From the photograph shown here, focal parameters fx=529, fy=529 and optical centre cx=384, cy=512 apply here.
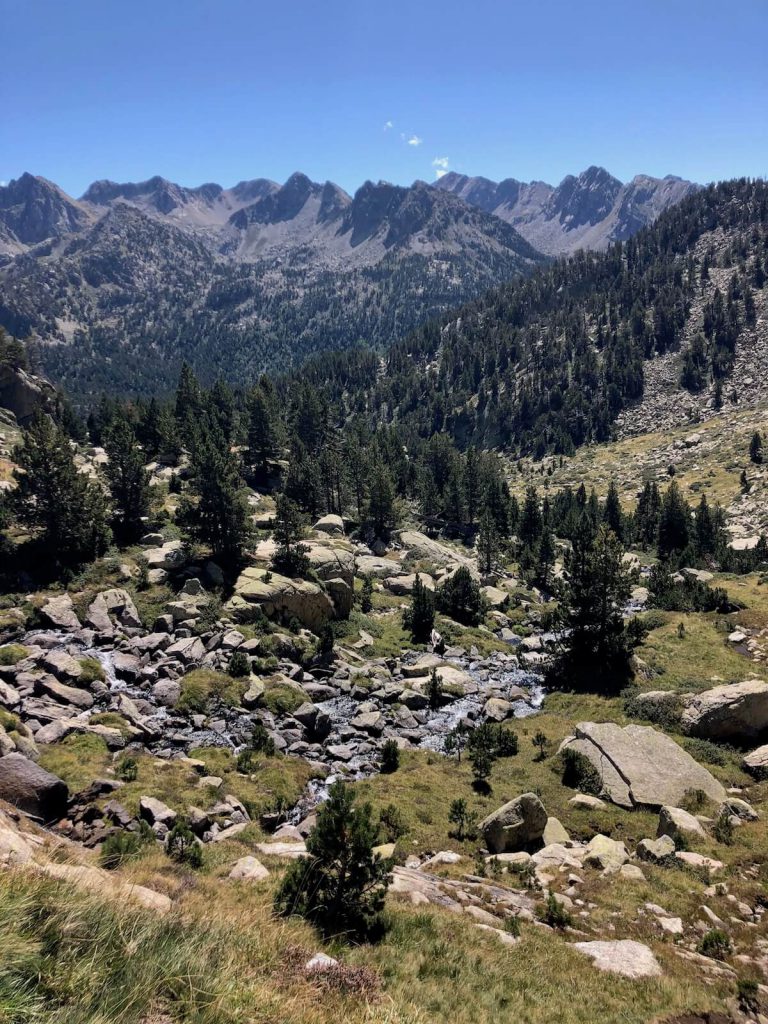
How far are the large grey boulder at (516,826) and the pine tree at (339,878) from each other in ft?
34.5

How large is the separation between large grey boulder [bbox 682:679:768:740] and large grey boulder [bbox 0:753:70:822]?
3518 centimetres

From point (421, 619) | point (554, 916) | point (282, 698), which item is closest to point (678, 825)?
point (554, 916)

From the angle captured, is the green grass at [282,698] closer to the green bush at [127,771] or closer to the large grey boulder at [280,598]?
the large grey boulder at [280,598]

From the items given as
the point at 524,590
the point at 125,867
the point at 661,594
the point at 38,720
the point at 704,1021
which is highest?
the point at 125,867

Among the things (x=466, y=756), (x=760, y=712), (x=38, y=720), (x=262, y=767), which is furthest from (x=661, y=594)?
(x=38, y=720)

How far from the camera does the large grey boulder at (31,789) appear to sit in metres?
18.3

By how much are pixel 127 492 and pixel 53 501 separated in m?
9.43

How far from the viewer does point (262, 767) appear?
1182 inches

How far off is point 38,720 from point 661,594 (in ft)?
206

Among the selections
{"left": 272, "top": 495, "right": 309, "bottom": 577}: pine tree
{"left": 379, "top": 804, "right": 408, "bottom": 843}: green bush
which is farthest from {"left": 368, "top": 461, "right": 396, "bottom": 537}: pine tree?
{"left": 379, "top": 804, "right": 408, "bottom": 843}: green bush

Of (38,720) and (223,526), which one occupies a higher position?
(223,526)

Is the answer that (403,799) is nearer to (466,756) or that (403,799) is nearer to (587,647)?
(466,756)

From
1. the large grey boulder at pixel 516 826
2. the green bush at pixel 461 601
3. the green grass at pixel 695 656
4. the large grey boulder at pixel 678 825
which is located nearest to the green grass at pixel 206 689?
the large grey boulder at pixel 516 826

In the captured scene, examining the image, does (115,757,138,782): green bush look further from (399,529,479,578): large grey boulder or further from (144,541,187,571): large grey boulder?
(399,529,479,578): large grey boulder
